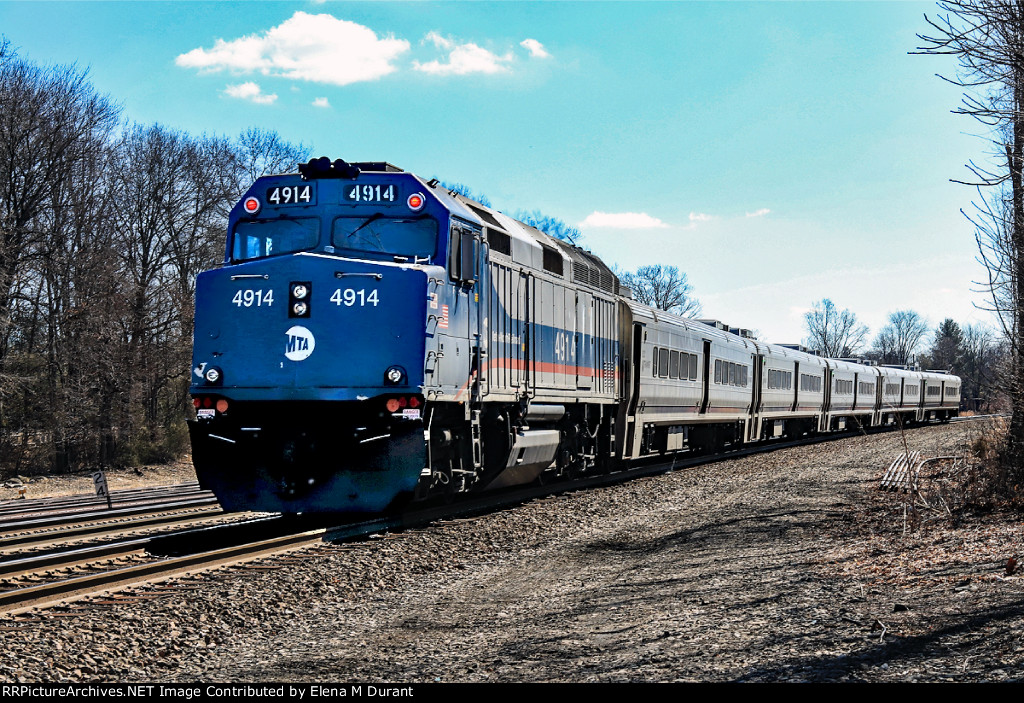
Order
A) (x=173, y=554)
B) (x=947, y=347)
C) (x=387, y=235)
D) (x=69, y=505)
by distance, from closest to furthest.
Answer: (x=173, y=554) → (x=387, y=235) → (x=69, y=505) → (x=947, y=347)

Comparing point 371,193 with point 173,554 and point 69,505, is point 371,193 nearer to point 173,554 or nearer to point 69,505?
point 173,554

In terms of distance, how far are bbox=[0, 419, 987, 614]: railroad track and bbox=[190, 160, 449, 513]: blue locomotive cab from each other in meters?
0.46

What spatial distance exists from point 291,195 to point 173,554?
14.6ft

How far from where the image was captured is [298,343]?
35.6ft

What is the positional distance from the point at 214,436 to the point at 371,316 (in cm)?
218

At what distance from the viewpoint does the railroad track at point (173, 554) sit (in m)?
8.18

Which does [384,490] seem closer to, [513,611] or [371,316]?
[371,316]

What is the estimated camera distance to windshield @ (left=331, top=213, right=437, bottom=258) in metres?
11.6

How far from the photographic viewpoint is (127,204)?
39.5 m

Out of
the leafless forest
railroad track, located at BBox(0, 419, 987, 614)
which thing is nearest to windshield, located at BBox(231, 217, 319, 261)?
railroad track, located at BBox(0, 419, 987, 614)

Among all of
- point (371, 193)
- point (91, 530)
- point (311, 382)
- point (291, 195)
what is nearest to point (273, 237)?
point (291, 195)

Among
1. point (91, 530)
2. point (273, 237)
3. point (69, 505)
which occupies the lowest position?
point (69, 505)

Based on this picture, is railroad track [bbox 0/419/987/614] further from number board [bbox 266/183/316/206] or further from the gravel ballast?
number board [bbox 266/183/316/206]
